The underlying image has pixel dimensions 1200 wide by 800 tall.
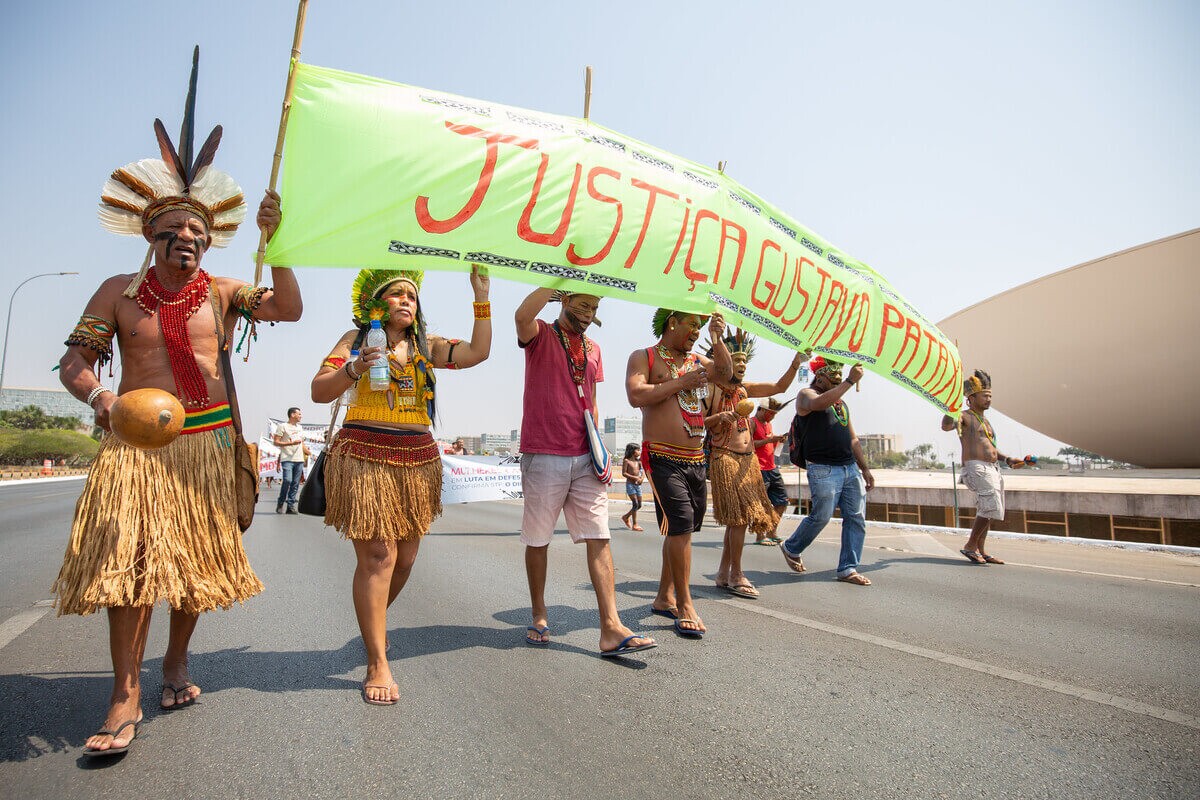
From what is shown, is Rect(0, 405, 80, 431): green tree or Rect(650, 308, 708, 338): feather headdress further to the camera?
Rect(0, 405, 80, 431): green tree

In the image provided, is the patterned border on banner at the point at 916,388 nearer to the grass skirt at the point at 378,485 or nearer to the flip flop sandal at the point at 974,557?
the flip flop sandal at the point at 974,557

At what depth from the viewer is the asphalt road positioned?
2092 millimetres

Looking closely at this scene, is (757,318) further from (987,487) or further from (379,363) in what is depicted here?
(987,487)

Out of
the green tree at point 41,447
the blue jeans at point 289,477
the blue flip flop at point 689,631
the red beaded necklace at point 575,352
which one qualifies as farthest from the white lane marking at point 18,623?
the green tree at point 41,447

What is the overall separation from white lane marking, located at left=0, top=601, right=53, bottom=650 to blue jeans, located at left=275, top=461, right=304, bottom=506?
8.39 metres

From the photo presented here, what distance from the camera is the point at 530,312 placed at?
372 cm

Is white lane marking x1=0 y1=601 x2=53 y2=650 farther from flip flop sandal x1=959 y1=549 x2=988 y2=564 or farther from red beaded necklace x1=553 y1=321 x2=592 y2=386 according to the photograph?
flip flop sandal x1=959 y1=549 x2=988 y2=564

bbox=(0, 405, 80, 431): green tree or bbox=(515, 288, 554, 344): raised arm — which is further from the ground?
bbox=(0, 405, 80, 431): green tree

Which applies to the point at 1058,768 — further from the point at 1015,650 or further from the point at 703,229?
the point at 703,229

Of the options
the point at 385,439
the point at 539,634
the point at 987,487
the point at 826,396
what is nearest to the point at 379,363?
the point at 385,439

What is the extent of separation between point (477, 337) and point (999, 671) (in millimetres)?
3018

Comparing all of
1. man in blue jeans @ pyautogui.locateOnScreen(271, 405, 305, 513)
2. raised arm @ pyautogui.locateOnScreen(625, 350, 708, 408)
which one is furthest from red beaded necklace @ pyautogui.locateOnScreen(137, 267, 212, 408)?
man in blue jeans @ pyautogui.locateOnScreen(271, 405, 305, 513)

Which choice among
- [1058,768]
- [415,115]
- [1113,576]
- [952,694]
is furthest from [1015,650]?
[415,115]

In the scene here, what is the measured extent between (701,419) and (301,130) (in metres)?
2.77
